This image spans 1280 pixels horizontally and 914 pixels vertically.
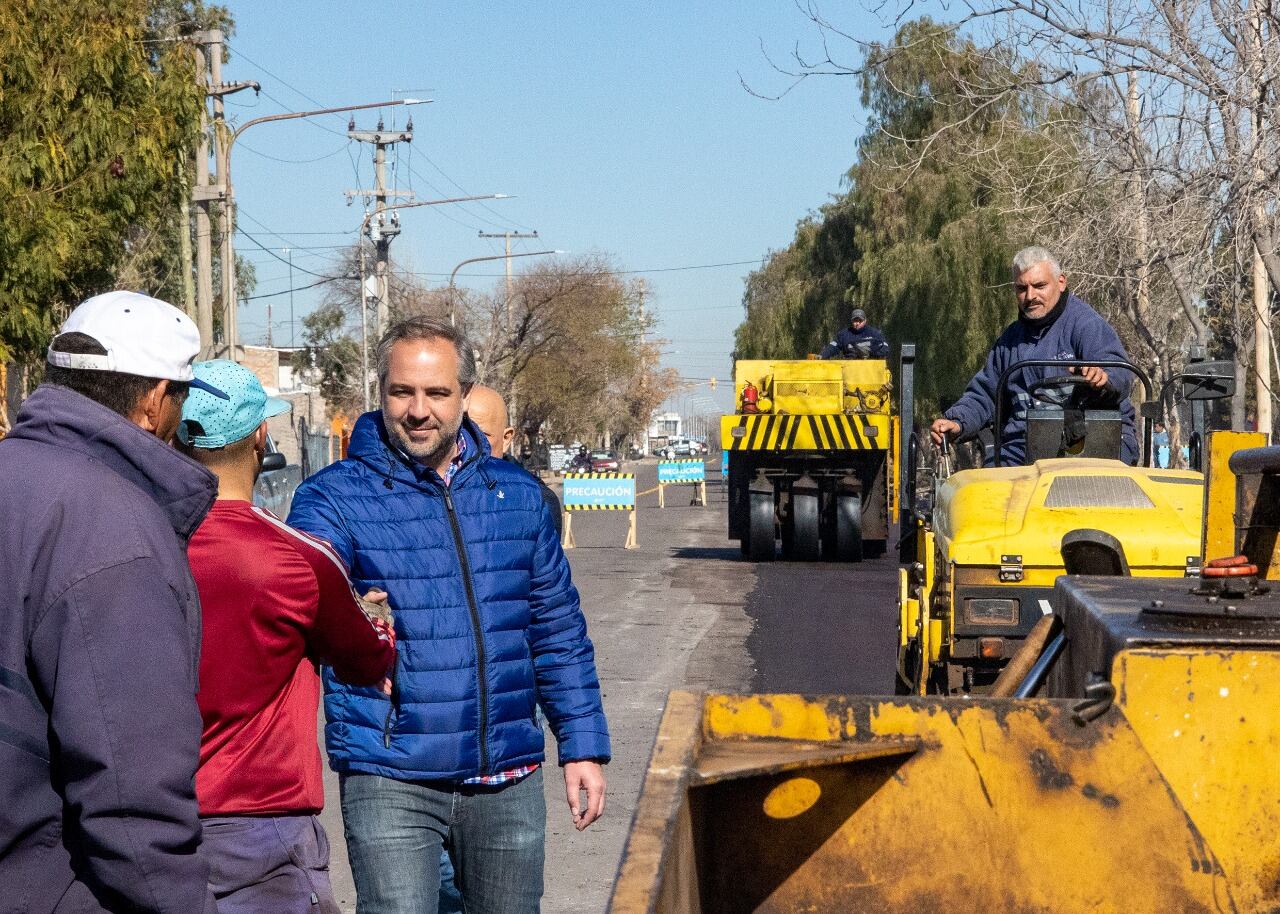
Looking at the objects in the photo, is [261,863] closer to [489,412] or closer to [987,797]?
[987,797]

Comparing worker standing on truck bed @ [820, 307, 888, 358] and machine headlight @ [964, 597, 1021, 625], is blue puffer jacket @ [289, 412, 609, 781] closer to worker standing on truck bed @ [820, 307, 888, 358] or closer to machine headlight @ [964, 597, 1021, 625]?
machine headlight @ [964, 597, 1021, 625]

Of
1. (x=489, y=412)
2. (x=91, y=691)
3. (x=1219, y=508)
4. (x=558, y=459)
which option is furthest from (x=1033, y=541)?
(x=558, y=459)

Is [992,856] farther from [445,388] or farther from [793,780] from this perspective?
[445,388]

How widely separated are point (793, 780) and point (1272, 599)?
107cm

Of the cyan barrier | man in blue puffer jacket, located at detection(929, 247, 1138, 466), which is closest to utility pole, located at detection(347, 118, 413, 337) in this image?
the cyan barrier

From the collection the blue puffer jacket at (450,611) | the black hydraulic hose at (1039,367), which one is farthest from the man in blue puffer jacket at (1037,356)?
the blue puffer jacket at (450,611)

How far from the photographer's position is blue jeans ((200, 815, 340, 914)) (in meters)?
3.08

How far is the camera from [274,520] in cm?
328

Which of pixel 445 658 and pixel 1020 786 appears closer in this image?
pixel 1020 786

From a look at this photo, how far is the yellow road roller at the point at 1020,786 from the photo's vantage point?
317 cm

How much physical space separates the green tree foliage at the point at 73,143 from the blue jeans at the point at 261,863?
39.0 feet

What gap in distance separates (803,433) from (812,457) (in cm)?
45

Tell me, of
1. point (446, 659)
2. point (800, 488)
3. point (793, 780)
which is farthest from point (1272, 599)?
point (800, 488)

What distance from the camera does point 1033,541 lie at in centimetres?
636
